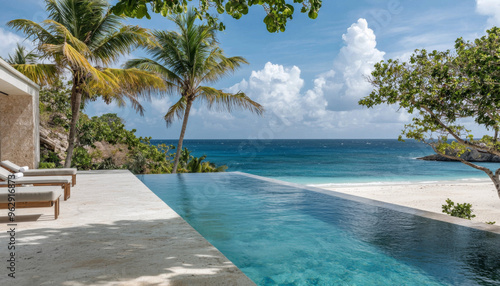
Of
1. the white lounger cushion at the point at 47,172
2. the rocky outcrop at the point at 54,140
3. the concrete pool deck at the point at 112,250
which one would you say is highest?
the rocky outcrop at the point at 54,140

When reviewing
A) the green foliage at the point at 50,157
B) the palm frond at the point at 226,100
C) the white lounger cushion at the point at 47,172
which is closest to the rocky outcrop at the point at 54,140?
the green foliage at the point at 50,157

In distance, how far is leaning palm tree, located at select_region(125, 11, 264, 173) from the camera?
486 inches

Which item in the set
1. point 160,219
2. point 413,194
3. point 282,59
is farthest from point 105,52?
point 282,59

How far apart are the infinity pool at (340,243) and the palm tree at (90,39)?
5036 mm

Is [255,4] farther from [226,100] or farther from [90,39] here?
[226,100]

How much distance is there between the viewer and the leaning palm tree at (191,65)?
1234cm

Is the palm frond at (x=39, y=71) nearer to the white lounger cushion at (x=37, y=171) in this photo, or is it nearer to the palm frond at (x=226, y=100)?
the white lounger cushion at (x=37, y=171)

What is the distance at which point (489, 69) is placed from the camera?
535 cm

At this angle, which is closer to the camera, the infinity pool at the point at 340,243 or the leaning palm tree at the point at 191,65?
the infinity pool at the point at 340,243

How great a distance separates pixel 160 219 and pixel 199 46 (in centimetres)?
948

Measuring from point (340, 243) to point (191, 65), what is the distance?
978 centimetres

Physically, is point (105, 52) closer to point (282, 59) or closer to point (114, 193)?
point (114, 193)

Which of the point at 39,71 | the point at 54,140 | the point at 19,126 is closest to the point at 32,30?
the point at 39,71

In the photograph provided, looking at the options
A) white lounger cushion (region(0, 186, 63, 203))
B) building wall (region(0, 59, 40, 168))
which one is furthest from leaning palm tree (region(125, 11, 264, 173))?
white lounger cushion (region(0, 186, 63, 203))
